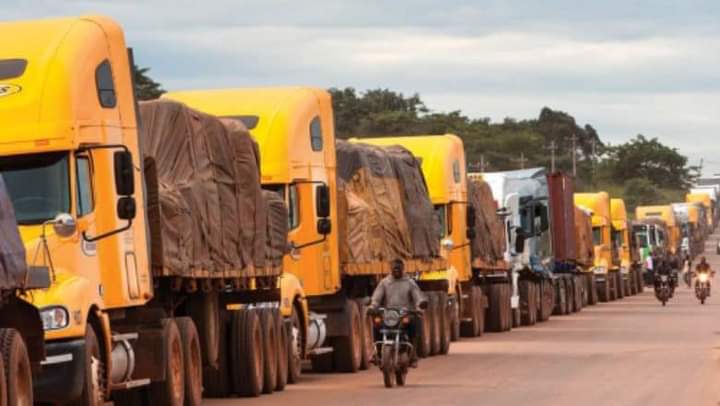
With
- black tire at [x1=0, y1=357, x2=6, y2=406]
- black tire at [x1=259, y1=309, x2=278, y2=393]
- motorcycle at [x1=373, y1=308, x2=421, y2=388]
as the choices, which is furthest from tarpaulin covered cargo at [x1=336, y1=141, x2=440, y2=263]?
black tire at [x1=0, y1=357, x2=6, y2=406]

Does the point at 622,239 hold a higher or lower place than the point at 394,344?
higher

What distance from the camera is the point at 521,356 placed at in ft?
111

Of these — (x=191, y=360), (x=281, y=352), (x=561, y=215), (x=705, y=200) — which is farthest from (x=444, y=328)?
(x=705, y=200)

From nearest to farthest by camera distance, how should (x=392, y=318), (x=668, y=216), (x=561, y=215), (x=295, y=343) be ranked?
(x=392, y=318), (x=295, y=343), (x=561, y=215), (x=668, y=216)

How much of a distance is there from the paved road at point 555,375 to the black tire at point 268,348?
0.21m

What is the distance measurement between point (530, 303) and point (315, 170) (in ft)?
75.2

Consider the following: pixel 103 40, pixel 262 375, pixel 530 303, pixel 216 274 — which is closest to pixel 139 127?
pixel 103 40

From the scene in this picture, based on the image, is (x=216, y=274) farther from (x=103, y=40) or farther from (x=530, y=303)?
(x=530, y=303)

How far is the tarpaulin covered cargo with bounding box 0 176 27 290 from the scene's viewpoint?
1543 cm

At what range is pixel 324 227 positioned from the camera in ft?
91.3

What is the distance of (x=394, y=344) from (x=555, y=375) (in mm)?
2850

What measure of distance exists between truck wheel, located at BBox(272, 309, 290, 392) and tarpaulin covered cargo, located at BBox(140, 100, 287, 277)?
0.77 meters

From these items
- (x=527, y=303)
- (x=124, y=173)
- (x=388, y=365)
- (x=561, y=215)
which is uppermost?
(x=561, y=215)

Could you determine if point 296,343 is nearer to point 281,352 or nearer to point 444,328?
point 281,352
